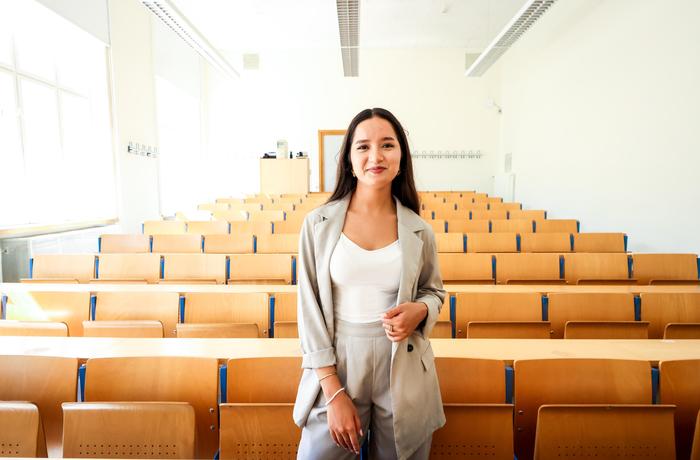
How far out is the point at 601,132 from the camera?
663 centimetres

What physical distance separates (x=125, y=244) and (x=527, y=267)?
452 cm

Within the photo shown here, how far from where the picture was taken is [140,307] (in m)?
3.00

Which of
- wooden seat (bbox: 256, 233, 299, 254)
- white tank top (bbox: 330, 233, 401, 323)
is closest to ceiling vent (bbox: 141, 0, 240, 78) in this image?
wooden seat (bbox: 256, 233, 299, 254)

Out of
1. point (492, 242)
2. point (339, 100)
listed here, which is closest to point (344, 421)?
point (492, 242)

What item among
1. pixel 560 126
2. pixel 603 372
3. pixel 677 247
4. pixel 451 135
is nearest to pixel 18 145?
pixel 603 372

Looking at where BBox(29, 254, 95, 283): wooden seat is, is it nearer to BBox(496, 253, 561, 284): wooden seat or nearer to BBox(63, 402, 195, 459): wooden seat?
BBox(63, 402, 195, 459): wooden seat

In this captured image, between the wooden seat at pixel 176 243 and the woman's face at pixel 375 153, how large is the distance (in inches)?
164

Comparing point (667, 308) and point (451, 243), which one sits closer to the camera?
point (667, 308)

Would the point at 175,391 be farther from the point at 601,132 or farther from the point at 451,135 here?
the point at 451,135

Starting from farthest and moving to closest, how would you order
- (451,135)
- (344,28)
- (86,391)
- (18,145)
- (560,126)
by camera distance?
(451,135), (560,126), (344,28), (18,145), (86,391)

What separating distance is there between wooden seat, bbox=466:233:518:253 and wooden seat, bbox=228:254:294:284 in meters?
2.26

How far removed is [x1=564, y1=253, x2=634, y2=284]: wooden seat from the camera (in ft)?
12.9

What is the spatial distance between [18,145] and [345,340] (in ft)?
20.3

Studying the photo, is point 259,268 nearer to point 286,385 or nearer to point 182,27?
point 286,385
